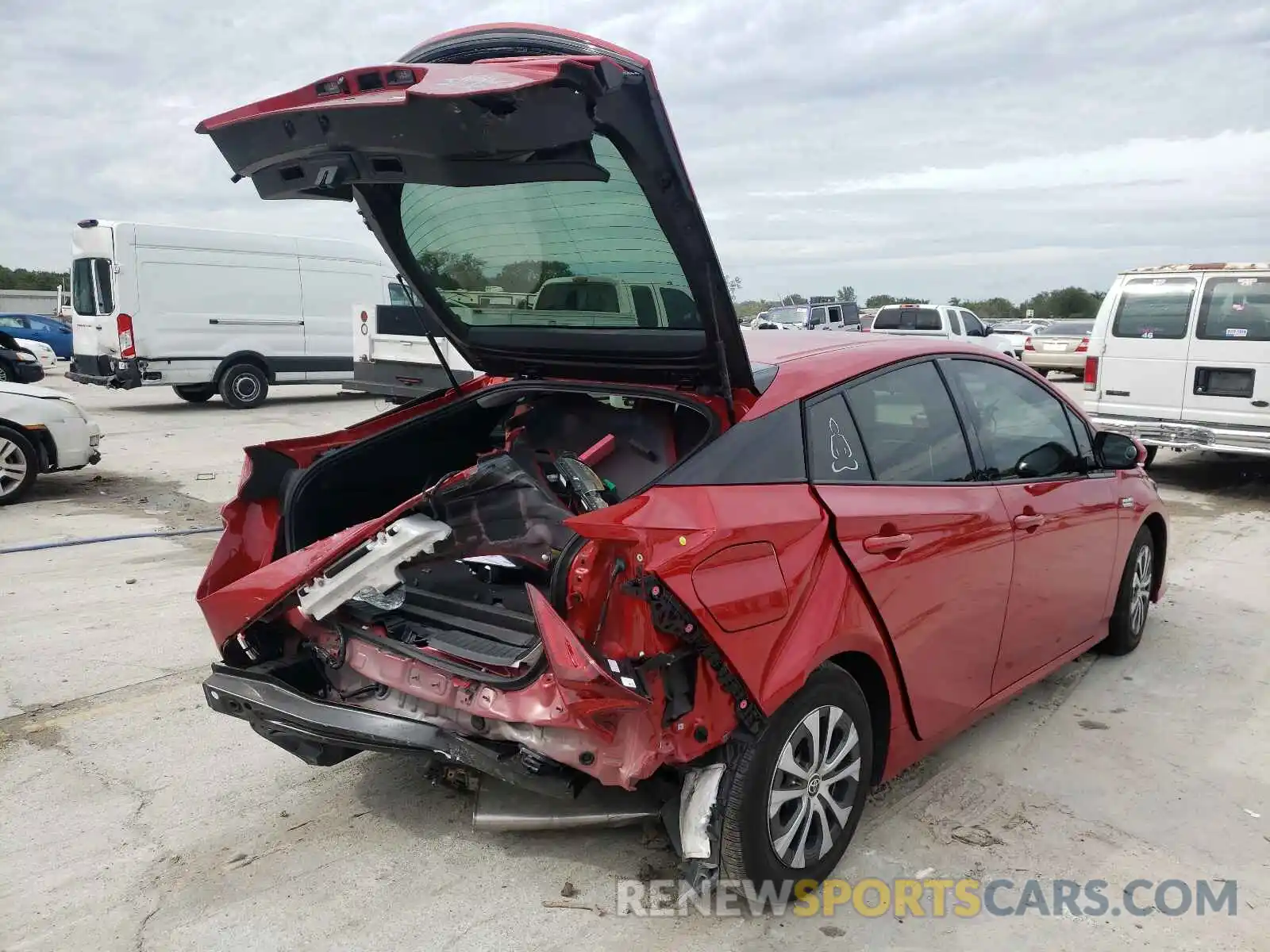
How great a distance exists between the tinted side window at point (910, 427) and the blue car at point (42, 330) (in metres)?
30.1

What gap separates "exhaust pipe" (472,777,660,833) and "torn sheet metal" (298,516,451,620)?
758 mm

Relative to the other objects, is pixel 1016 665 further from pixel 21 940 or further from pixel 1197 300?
pixel 1197 300

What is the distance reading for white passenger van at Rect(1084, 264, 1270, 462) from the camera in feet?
30.0

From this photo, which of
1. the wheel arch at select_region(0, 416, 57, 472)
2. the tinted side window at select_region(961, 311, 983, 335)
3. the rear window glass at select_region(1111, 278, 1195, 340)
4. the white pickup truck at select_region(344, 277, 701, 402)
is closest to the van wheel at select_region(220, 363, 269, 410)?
the wheel arch at select_region(0, 416, 57, 472)

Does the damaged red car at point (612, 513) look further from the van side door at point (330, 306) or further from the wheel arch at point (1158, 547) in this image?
the van side door at point (330, 306)

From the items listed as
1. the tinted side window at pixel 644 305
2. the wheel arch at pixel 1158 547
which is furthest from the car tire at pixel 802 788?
the wheel arch at pixel 1158 547

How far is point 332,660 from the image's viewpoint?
10.9ft

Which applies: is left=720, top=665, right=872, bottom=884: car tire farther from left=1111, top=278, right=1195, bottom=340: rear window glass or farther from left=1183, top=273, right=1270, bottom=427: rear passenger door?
left=1111, top=278, right=1195, bottom=340: rear window glass

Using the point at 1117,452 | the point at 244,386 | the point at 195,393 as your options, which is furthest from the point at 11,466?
the point at 195,393

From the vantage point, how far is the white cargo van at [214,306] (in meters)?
14.8

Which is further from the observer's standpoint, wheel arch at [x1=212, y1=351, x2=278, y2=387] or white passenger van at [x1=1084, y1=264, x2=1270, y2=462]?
wheel arch at [x1=212, y1=351, x2=278, y2=387]

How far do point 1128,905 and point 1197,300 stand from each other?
8.22 metres

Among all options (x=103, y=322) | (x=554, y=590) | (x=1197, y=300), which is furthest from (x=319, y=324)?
(x=554, y=590)

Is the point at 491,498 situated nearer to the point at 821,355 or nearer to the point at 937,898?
the point at 821,355
